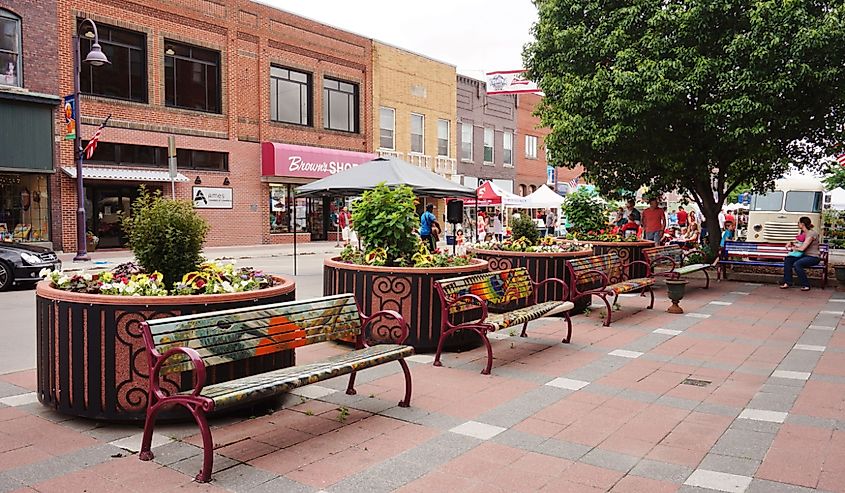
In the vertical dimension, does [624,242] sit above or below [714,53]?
below

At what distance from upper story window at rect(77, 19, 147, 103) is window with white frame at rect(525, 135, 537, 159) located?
27.9 metres

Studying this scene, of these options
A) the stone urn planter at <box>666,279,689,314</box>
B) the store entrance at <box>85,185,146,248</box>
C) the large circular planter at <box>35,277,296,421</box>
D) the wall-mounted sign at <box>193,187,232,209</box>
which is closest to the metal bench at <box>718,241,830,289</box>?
the stone urn planter at <box>666,279,689,314</box>

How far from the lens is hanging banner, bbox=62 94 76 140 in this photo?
1983 centimetres

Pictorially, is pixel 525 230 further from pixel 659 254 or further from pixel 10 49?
pixel 10 49

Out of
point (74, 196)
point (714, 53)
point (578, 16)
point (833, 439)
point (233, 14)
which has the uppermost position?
point (233, 14)

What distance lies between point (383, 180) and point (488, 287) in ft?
21.2

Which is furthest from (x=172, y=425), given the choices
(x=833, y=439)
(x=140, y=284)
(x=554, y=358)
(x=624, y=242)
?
(x=624, y=242)

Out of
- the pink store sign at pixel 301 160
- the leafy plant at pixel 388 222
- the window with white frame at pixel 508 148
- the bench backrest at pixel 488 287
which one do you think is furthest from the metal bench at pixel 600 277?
the window with white frame at pixel 508 148

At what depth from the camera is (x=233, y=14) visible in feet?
88.4

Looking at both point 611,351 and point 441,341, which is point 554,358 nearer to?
point 611,351

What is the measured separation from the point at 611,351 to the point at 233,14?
77.6ft

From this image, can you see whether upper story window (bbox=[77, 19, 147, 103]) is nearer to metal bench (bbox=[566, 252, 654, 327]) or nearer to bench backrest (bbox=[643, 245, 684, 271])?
bench backrest (bbox=[643, 245, 684, 271])

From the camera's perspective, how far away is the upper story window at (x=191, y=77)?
25.0 metres

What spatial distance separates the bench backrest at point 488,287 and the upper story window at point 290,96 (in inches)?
885
